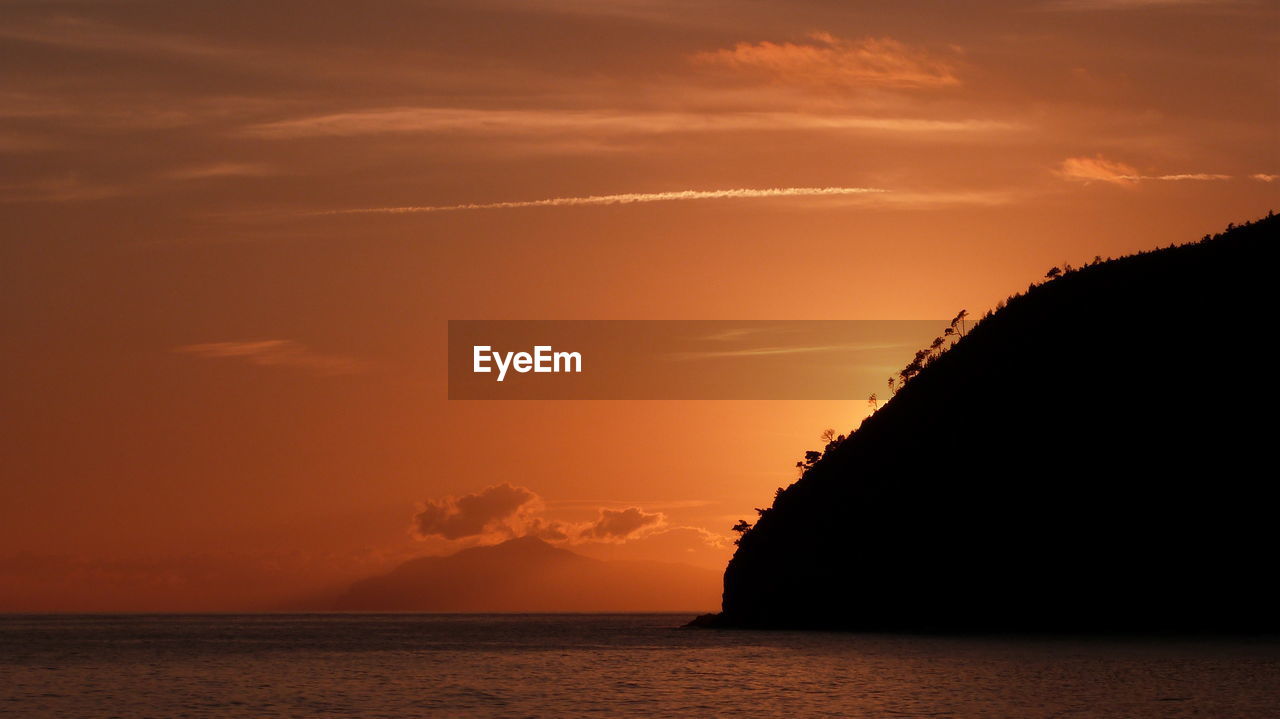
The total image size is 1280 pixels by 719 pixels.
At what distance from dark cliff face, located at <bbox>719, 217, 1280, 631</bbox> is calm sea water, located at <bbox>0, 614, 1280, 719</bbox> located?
31.2 ft

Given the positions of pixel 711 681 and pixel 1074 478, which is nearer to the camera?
pixel 711 681

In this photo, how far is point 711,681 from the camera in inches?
3868

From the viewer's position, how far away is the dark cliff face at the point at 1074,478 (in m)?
136

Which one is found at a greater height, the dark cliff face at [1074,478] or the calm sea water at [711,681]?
the dark cliff face at [1074,478]

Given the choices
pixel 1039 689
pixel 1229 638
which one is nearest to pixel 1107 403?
pixel 1229 638

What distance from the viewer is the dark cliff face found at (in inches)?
5354

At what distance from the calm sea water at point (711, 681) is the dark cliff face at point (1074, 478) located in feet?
31.2

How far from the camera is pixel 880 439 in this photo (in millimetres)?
163500

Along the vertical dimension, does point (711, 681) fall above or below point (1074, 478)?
below

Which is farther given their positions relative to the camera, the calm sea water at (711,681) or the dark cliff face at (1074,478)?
the dark cliff face at (1074,478)

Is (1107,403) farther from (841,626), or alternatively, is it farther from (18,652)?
(18,652)

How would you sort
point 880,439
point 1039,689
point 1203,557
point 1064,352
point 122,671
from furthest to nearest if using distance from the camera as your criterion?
point 880,439 < point 1064,352 < point 1203,557 < point 122,671 < point 1039,689

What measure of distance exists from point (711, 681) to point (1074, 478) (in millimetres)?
58497

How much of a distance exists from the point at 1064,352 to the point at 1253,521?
26.7 meters
